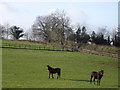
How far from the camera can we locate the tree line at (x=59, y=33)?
70812 millimetres

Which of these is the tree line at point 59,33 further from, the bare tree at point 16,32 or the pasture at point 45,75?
the pasture at point 45,75

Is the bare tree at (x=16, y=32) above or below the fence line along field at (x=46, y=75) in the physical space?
above

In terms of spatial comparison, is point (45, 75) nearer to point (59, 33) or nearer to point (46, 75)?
point (46, 75)

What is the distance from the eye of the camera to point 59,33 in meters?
70.3

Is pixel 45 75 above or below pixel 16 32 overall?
below

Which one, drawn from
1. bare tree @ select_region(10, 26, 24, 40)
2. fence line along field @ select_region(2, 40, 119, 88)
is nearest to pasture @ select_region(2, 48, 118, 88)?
fence line along field @ select_region(2, 40, 119, 88)

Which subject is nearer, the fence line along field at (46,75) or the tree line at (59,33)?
the fence line along field at (46,75)

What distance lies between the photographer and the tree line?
232 feet

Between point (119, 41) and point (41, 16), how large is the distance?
126 feet

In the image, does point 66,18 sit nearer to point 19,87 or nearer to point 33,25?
point 33,25

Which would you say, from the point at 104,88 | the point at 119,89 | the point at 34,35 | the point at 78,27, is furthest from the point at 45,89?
the point at 34,35

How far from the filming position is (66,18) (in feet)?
236

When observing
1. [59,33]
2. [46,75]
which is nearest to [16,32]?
[59,33]

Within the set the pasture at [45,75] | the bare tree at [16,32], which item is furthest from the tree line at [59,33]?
the pasture at [45,75]
